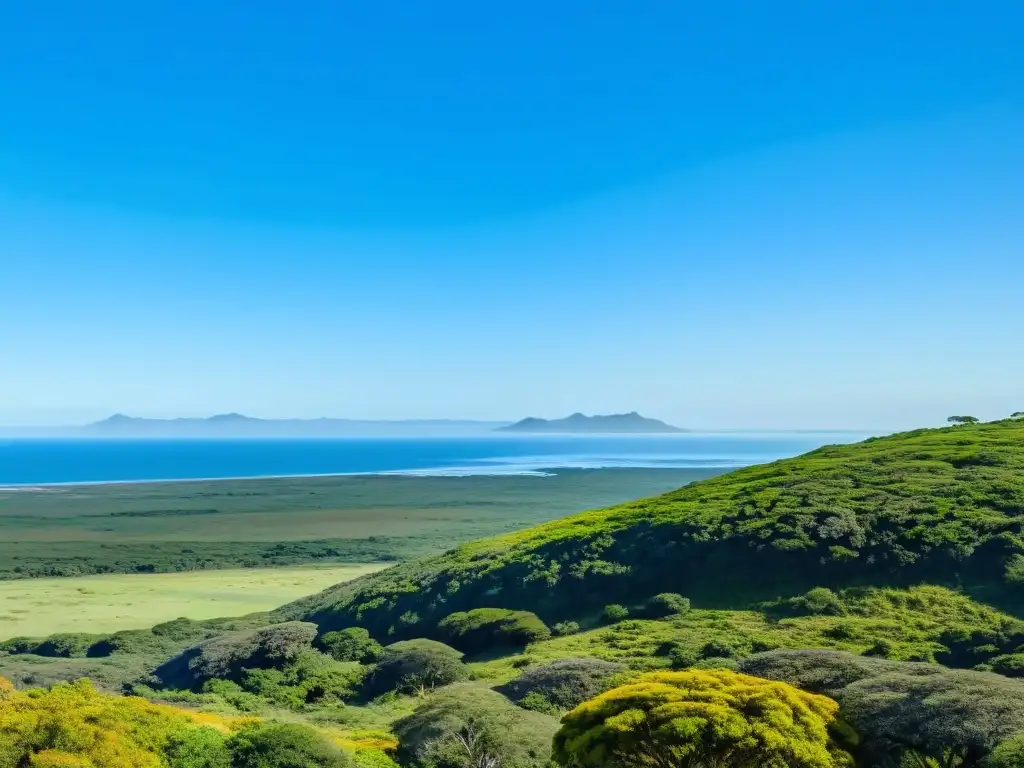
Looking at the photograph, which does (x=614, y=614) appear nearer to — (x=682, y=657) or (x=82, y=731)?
(x=682, y=657)

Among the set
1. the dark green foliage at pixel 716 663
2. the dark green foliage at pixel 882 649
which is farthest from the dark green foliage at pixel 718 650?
the dark green foliage at pixel 882 649

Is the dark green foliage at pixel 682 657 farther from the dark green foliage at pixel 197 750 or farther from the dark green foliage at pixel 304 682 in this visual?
the dark green foliage at pixel 197 750

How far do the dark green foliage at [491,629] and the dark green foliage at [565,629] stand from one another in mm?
344

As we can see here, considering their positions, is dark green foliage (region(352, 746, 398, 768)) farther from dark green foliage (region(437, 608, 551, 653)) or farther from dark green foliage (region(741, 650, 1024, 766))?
dark green foliage (region(437, 608, 551, 653))

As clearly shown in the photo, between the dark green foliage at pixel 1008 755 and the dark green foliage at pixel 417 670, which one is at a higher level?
the dark green foliage at pixel 1008 755

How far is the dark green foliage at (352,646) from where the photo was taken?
3281cm

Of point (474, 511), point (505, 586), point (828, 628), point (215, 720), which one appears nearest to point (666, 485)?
point (474, 511)

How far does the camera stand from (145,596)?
52031mm

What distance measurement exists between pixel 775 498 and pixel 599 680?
19.5 meters

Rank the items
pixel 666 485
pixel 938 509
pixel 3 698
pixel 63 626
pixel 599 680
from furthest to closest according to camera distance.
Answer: pixel 666 485
pixel 63 626
pixel 938 509
pixel 599 680
pixel 3 698

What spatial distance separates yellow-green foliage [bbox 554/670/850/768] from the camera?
1405 centimetres

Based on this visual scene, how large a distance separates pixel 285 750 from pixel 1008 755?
42.3 feet

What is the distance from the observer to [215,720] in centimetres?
1906

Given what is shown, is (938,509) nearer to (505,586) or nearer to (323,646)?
(505,586)
